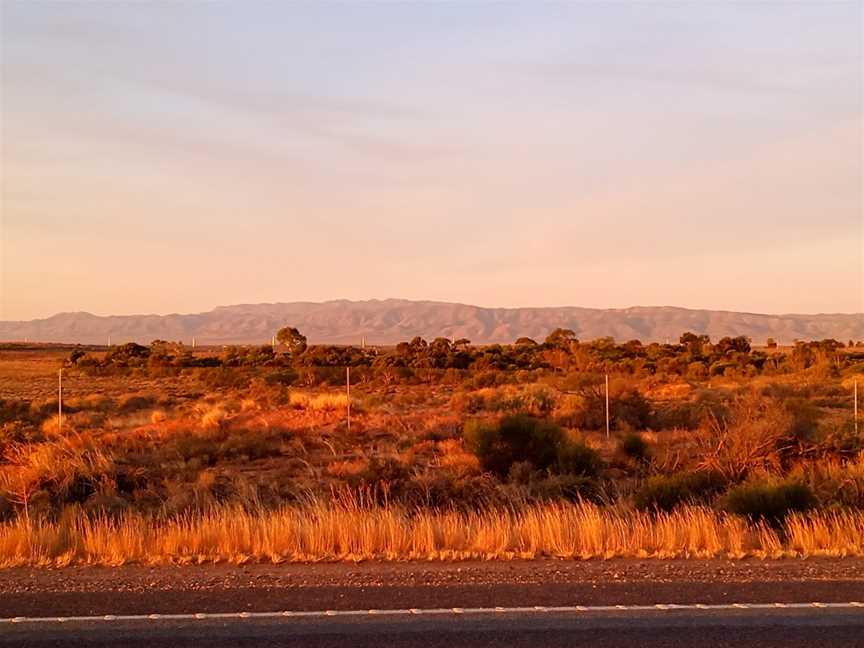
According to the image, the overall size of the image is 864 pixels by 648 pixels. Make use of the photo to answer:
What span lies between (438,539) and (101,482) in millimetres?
9282

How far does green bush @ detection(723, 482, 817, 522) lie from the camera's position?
41.4 feet

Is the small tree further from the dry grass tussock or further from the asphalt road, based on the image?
the asphalt road

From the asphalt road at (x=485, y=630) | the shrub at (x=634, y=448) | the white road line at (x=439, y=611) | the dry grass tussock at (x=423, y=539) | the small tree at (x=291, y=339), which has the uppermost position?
the small tree at (x=291, y=339)

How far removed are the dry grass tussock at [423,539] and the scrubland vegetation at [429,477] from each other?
3 centimetres

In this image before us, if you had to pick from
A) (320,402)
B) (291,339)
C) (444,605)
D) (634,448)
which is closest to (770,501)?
(444,605)

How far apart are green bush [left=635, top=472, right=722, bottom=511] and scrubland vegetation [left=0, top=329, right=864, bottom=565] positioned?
38 millimetres

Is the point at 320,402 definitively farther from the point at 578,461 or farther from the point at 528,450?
the point at 578,461

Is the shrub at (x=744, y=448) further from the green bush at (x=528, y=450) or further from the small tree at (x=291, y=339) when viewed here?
the small tree at (x=291, y=339)

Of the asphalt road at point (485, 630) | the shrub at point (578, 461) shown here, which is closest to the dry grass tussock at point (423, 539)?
the asphalt road at point (485, 630)

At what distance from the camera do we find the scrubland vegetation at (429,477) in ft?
35.0

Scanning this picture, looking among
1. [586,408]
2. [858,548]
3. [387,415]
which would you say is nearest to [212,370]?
[387,415]

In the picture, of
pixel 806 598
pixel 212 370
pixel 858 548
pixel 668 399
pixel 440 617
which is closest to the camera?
pixel 440 617

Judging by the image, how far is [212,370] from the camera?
180 ft

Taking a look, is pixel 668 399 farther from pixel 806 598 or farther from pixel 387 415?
pixel 806 598
